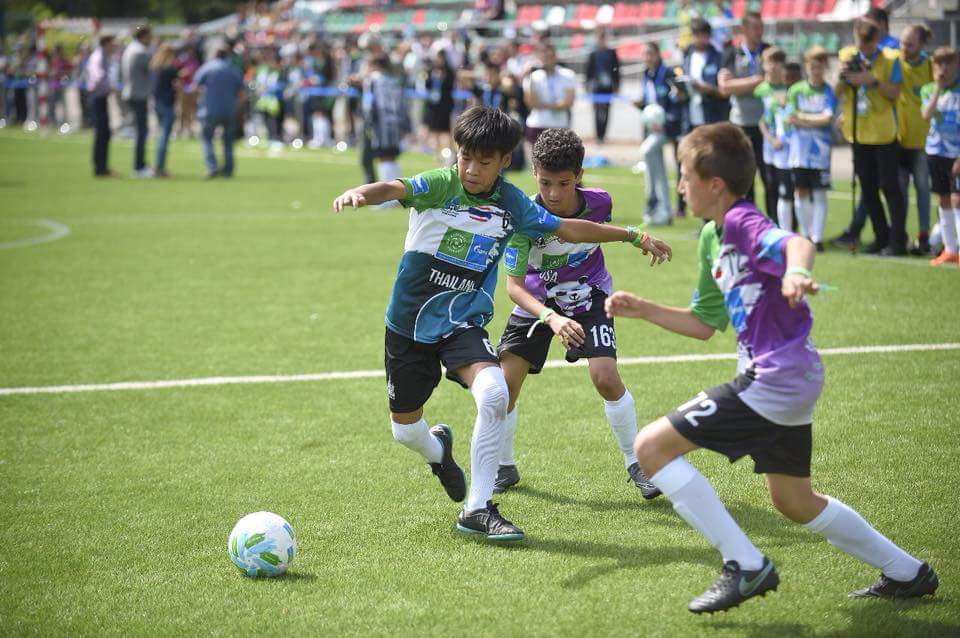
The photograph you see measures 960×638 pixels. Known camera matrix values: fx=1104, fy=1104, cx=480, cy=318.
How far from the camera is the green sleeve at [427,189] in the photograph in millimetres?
5160

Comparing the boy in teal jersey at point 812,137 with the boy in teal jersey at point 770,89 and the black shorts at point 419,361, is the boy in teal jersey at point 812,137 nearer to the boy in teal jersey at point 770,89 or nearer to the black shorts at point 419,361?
the boy in teal jersey at point 770,89

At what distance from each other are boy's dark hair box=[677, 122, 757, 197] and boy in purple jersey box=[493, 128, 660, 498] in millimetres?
1377

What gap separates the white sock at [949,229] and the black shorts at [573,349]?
24.1 feet

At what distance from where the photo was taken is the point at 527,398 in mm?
7527

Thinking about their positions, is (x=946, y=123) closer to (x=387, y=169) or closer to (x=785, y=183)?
(x=785, y=183)

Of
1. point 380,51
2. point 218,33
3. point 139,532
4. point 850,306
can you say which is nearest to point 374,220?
point 380,51

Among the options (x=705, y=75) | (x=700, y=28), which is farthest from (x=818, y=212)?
(x=700, y=28)

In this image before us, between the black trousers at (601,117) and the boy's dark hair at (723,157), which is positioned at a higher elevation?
the boy's dark hair at (723,157)

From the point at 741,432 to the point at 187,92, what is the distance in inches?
1206

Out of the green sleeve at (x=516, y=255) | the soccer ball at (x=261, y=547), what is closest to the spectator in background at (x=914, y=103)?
the green sleeve at (x=516, y=255)

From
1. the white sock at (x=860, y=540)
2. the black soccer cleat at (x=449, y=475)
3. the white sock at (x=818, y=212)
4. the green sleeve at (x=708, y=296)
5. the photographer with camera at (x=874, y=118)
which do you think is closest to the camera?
the white sock at (x=860, y=540)

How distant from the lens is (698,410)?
13.6 ft

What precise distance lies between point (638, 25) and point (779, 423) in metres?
31.5

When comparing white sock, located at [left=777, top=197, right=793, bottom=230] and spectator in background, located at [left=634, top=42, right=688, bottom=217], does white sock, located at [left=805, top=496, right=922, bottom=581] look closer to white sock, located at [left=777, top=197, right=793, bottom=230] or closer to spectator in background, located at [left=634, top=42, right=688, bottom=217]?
white sock, located at [left=777, top=197, right=793, bottom=230]
